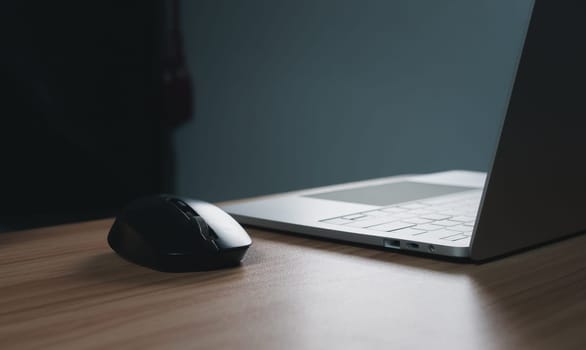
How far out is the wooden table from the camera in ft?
1.16

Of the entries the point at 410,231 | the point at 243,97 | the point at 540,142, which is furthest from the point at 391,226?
the point at 243,97

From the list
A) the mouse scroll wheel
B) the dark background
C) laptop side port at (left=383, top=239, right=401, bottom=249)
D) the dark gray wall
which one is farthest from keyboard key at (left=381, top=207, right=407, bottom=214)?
the dark background

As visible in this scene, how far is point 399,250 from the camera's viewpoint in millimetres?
551

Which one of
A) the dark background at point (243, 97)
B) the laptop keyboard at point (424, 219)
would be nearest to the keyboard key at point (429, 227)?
the laptop keyboard at point (424, 219)

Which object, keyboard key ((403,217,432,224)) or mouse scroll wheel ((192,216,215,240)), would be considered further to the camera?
keyboard key ((403,217,432,224))

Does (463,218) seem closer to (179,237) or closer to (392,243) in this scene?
(392,243)

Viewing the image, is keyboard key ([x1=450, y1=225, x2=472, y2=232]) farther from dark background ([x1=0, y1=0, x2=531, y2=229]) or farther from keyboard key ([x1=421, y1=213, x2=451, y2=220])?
dark background ([x1=0, y1=0, x2=531, y2=229])

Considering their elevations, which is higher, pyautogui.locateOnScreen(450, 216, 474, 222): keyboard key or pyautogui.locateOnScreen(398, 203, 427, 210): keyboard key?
pyautogui.locateOnScreen(450, 216, 474, 222): keyboard key

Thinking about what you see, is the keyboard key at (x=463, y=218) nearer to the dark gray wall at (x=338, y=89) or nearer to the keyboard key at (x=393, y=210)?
the keyboard key at (x=393, y=210)

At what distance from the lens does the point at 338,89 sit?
1.92 metres

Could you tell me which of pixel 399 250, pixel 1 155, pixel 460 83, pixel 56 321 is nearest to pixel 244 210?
pixel 399 250

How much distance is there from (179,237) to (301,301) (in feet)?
0.39

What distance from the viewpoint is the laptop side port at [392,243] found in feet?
1.78

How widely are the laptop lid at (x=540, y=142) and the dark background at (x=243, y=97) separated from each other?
97 centimetres
